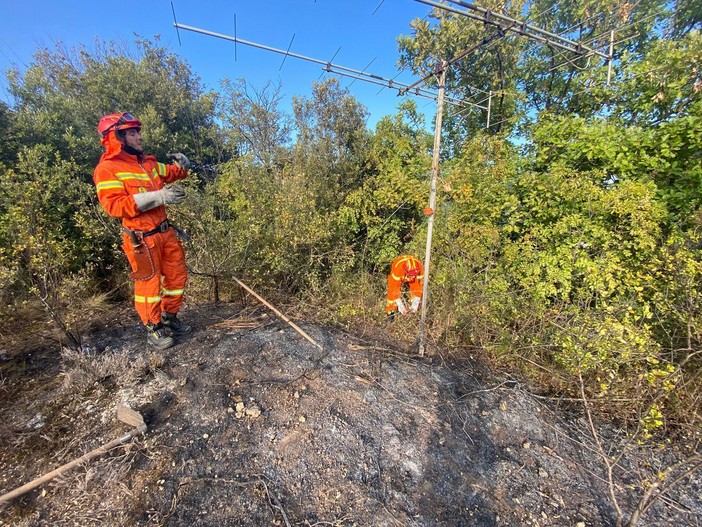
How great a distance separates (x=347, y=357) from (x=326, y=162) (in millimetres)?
4294

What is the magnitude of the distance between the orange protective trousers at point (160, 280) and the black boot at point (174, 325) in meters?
0.09

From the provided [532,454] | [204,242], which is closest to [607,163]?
[532,454]

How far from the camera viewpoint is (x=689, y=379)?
2.95 meters

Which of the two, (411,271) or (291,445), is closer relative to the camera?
(291,445)

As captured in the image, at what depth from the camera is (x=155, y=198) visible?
2.73 metres

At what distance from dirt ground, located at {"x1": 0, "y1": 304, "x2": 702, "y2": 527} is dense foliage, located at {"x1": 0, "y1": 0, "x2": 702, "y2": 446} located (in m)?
0.58

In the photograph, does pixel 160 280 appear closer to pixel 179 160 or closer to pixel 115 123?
pixel 179 160

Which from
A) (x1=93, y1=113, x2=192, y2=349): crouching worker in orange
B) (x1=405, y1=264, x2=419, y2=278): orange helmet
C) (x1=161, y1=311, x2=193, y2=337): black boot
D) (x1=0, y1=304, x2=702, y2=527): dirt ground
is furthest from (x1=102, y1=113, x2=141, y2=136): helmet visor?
(x1=405, y1=264, x2=419, y2=278): orange helmet

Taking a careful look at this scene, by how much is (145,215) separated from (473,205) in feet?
13.0

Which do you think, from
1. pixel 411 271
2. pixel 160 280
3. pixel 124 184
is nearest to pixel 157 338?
pixel 160 280

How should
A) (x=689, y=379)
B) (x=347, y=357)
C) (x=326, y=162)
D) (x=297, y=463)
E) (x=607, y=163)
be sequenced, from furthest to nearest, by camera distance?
(x=326, y=162), (x=607, y=163), (x=347, y=357), (x=689, y=379), (x=297, y=463)

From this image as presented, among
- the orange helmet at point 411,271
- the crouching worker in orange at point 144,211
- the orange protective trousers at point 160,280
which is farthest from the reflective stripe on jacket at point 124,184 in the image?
the orange helmet at point 411,271

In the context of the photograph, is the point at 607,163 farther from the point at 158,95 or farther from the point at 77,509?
the point at 158,95

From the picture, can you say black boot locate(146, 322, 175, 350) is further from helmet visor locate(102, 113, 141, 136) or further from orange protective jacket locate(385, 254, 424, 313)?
orange protective jacket locate(385, 254, 424, 313)
